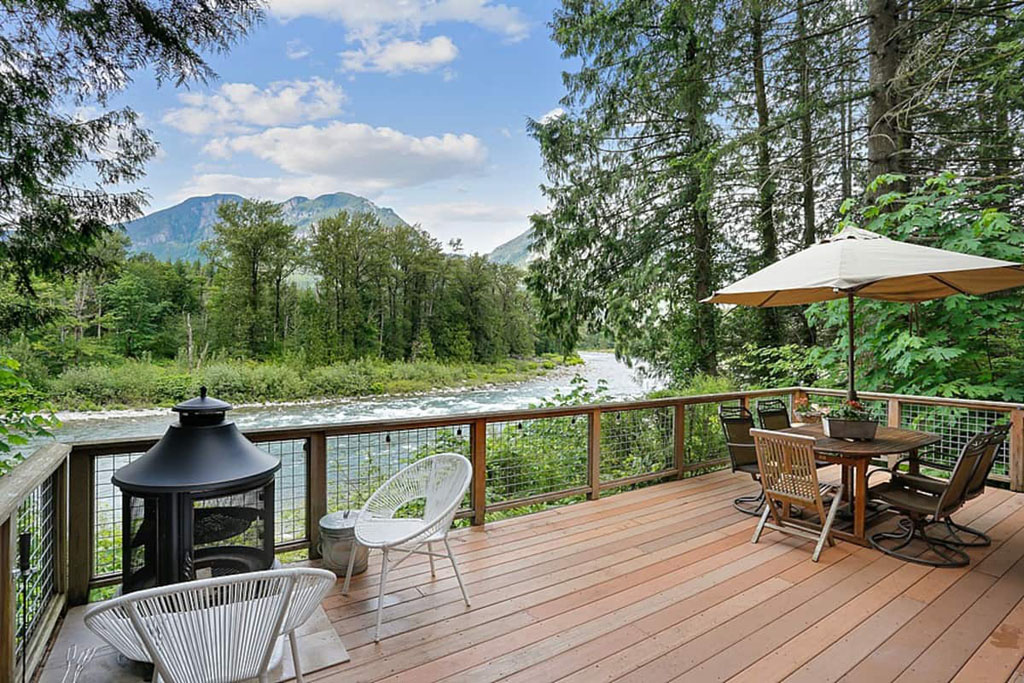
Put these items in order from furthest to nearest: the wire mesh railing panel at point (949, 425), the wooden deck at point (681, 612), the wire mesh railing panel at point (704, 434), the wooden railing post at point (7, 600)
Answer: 1. the wire mesh railing panel at point (704, 434)
2. the wire mesh railing panel at point (949, 425)
3. the wooden deck at point (681, 612)
4. the wooden railing post at point (7, 600)

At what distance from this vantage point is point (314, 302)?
1312 cm

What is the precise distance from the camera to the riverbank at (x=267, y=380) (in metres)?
9.89

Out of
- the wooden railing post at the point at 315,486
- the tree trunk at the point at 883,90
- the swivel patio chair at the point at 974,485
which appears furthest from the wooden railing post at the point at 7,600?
the tree trunk at the point at 883,90

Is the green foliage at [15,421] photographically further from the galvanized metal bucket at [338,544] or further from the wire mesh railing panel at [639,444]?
the wire mesh railing panel at [639,444]

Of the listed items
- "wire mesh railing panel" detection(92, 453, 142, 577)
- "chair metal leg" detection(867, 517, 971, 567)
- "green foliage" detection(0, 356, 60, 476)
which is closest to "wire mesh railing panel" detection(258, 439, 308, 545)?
"wire mesh railing panel" detection(92, 453, 142, 577)

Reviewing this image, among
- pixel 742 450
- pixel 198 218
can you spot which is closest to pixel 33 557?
pixel 742 450

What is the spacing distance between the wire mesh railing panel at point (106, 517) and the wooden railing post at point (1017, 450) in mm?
6790

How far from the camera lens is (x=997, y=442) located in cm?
326

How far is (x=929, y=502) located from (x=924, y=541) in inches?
14.2

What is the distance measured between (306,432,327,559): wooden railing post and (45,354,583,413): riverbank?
7343 mm

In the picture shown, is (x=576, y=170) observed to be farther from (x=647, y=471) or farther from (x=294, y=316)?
(x=294, y=316)

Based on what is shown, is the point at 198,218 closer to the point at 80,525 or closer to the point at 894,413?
the point at 80,525

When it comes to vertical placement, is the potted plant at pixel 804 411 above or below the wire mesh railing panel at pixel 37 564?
above

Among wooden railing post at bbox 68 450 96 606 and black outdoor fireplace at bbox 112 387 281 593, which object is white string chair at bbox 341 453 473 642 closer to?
black outdoor fireplace at bbox 112 387 281 593
